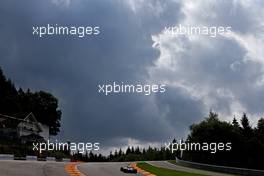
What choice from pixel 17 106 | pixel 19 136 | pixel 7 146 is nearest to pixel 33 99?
pixel 17 106

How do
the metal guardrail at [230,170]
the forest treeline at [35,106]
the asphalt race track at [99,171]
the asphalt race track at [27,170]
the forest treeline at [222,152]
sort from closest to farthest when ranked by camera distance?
the asphalt race track at [27,170] < the asphalt race track at [99,171] < the metal guardrail at [230,170] < the forest treeline at [222,152] < the forest treeline at [35,106]

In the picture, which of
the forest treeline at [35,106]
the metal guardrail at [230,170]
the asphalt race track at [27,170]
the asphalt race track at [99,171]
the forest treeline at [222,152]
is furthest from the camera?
the forest treeline at [35,106]

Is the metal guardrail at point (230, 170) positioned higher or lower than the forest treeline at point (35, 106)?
lower

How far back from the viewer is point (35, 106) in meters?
116

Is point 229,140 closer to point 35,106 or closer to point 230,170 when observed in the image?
point 230,170

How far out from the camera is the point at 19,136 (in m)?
93.8

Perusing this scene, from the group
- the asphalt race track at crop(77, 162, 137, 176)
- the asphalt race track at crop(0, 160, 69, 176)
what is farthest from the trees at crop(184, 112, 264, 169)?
the asphalt race track at crop(0, 160, 69, 176)

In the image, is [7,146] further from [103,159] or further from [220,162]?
[220,162]

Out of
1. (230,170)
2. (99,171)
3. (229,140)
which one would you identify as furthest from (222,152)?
(99,171)

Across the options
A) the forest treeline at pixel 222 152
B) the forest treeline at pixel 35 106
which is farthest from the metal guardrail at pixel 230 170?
the forest treeline at pixel 35 106

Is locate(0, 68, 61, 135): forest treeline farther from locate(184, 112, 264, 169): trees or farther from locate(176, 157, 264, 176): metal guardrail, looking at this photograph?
locate(176, 157, 264, 176): metal guardrail

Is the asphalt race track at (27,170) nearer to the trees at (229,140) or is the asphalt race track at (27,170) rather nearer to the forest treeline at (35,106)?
the trees at (229,140)

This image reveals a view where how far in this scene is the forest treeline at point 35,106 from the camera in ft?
366

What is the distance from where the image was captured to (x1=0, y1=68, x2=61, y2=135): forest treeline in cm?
11150
